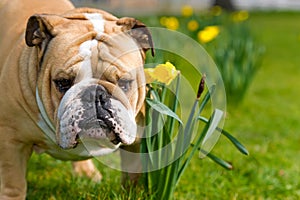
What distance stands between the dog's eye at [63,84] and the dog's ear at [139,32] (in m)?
0.31

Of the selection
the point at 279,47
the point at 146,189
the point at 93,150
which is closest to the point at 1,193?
the point at 93,150

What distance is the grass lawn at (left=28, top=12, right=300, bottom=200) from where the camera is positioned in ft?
9.09

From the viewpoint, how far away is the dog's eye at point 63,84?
2.15 meters

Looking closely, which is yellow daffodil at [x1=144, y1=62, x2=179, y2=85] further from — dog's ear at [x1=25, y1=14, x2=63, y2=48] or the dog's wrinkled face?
dog's ear at [x1=25, y1=14, x2=63, y2=48]

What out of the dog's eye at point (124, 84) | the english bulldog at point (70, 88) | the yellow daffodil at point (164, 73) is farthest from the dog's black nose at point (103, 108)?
the yellow daffodil at point (164, 73)

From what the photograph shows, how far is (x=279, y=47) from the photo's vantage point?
10039 mm

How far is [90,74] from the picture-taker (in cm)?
213

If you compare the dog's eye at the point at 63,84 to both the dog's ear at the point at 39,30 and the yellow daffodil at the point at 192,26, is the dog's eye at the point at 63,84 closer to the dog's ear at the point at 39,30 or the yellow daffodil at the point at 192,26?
the dog's ear at the point at 39,30

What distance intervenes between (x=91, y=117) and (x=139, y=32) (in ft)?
1.41

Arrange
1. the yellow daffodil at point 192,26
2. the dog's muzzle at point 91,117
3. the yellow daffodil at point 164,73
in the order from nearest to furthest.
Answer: the dog's muzzle at point 91,117, the yellow daffodil at point 164,73, the yellow daffodil at point 192,26

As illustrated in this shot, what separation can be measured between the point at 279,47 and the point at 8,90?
8213 millimetres

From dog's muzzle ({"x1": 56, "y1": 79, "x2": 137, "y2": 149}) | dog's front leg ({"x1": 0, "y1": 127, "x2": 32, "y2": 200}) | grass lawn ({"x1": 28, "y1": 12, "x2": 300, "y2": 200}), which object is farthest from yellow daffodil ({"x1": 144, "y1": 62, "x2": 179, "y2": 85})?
dog's front leg ({"x1": 0, "y1": 127, "x2": 32, "y2": 200})

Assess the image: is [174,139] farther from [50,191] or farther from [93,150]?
[50,191]

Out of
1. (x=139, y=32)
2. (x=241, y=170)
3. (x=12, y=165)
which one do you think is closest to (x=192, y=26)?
(x=241, y=170)
